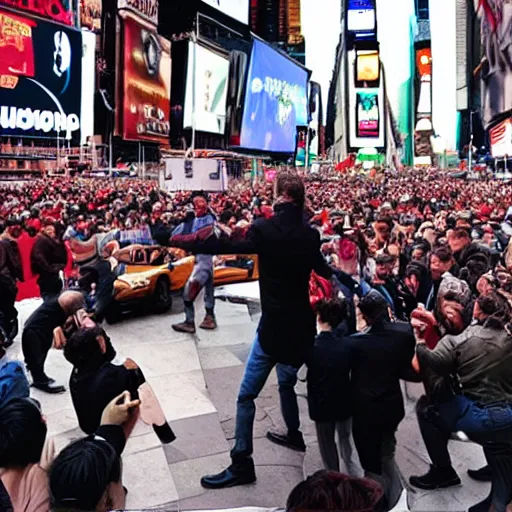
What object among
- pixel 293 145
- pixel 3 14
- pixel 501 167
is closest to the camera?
pixel 3 14

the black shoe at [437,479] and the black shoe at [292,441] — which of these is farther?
the black shoe at [292,441]

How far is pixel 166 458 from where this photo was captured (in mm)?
4594

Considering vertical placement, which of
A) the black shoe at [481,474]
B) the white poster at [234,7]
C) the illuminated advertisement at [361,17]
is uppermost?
the illuminated advertisement at [361,17]

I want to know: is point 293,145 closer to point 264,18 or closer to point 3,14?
point 3,14

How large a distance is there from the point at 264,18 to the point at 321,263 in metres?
118

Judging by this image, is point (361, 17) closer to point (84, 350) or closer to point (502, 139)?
point (502, 139)

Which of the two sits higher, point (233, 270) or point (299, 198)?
point (299, 198)

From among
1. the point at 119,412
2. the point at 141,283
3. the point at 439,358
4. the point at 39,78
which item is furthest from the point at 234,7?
the point at 119,412

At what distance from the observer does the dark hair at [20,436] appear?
271cm

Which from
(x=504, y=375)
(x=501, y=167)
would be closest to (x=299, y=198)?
(x=504, y=375)

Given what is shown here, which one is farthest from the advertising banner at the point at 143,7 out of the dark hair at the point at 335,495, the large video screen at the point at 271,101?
the dark hair at the point at 335,495

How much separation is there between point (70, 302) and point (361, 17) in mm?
159380

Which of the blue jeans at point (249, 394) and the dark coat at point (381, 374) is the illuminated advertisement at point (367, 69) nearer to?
the blue jeans at point (249, 394)

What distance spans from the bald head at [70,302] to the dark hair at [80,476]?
9.67 ft
